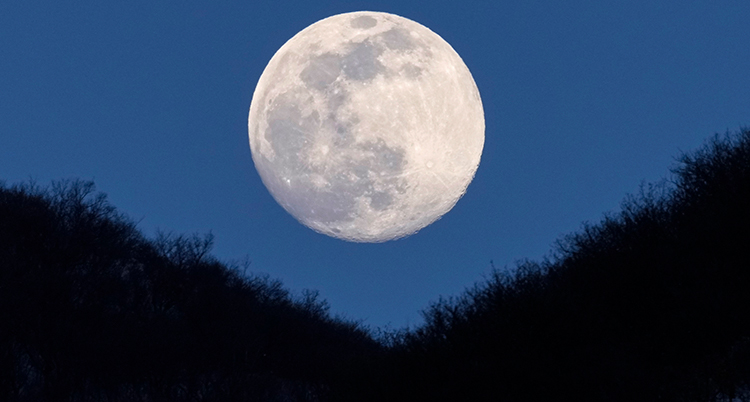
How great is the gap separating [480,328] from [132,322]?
1867cm

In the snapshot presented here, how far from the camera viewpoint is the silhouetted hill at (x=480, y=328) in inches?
947

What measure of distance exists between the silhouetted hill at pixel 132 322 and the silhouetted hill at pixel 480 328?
11 cm

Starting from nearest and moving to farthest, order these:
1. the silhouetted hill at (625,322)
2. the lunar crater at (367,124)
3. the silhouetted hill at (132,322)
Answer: the lunar crater at (367,124) < the silhouetted hill at (625,322) < the silhouetted hill at (132,322)

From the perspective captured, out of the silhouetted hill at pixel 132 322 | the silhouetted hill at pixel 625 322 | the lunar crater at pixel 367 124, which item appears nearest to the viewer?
the lunar crater at pixel 367 124

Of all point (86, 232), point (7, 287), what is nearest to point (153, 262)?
point (86, 232)

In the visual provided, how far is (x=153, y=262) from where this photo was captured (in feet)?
145

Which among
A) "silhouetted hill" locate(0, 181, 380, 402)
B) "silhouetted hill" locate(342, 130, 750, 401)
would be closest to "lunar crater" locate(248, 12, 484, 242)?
"silhouetted hill" locate(342, 130, 750, 401)

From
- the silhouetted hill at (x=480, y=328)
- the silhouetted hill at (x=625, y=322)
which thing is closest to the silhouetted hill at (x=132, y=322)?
the silhouetted hill at (x=480, y=328)

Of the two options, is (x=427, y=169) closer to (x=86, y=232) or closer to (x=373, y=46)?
(x=373, y=46)

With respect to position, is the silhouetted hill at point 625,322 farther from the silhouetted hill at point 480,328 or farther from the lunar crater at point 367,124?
the lunar crater at point 367,124

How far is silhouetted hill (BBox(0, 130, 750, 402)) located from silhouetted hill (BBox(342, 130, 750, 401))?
0.23 ft

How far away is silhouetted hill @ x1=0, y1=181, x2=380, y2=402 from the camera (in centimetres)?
2808

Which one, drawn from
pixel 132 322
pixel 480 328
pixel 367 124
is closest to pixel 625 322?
pixel 480 328

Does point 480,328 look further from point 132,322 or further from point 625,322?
point 132,322
